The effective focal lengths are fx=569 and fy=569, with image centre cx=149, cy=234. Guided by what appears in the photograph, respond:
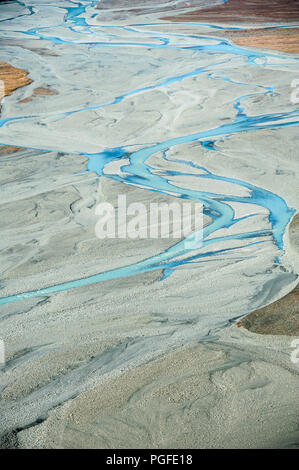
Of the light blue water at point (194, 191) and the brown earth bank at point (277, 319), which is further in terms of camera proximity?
the light blue water at point (194, 191)

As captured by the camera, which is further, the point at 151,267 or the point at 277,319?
the point at 151,267

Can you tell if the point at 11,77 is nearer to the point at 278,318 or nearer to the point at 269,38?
the point at 269,38

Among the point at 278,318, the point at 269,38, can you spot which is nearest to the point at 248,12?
the point at 269,38

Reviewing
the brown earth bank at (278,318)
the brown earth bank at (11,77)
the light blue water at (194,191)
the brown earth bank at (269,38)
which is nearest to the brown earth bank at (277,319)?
the brown earth bank at (278,318)

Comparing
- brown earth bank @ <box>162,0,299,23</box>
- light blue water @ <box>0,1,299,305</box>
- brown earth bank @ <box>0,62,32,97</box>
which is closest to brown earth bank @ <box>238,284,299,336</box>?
light blue water @ <box>0,1,299,305</box>

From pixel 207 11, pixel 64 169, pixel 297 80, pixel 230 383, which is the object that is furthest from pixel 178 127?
pixel 207 11

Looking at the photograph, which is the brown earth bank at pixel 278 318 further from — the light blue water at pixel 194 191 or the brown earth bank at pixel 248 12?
the brown earth bank at pixel 248 12
